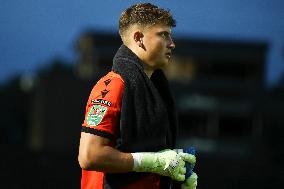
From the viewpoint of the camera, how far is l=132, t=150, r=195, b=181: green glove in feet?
7.71

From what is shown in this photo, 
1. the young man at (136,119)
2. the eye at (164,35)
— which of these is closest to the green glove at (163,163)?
the young man at (136,119)

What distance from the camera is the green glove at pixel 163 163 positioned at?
7.71ft

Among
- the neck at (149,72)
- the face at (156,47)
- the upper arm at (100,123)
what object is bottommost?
the upper arm at (100,123)

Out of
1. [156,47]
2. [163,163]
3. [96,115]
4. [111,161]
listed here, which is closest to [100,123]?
[96,115]

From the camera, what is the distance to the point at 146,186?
7.90 ft

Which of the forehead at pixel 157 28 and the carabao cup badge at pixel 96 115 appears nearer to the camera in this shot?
the carabao cup badge at pixel 96 115

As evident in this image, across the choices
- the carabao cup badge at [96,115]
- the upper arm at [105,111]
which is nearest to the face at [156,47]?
the upper arm at [105,111]

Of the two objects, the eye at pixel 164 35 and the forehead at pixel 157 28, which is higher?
the forehead at pixel 157 28

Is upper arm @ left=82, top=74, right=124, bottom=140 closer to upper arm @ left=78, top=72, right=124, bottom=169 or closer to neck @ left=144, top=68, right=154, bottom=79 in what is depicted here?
upper arm @ left=78, top=72, right=124, bottom=169

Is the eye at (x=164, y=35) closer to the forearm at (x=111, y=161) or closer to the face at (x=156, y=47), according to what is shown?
the face at (x=156, y=47)

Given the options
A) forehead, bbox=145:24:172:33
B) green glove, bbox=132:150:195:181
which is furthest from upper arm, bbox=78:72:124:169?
forehead, bbox=145:24:172:33

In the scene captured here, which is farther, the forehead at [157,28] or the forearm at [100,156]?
the forehead at [157,28]

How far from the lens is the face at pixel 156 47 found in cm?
250

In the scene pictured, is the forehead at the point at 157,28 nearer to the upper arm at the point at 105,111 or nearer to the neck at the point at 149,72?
the neck at the point at 149,72
